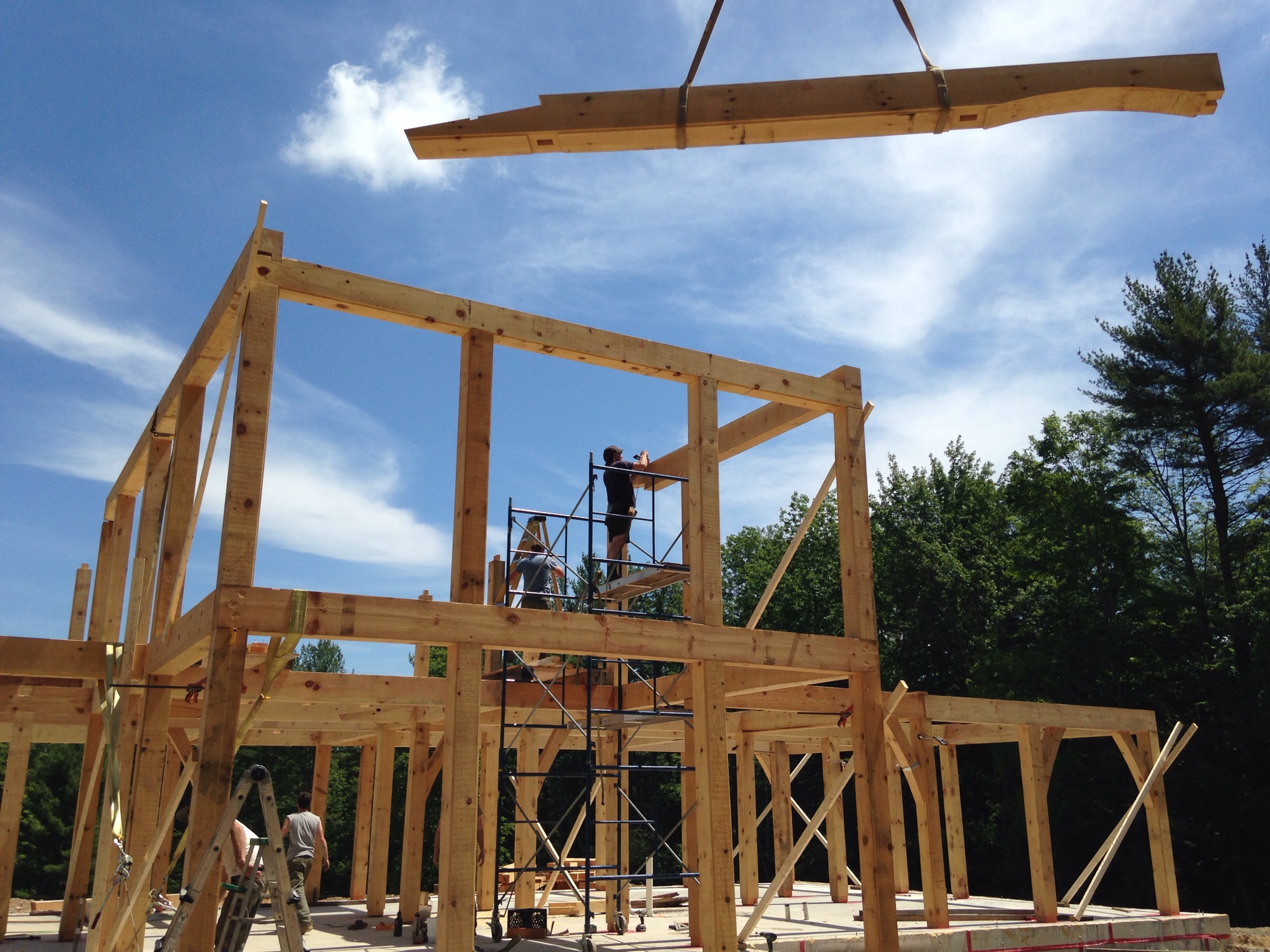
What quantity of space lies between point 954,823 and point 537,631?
12.6 metres

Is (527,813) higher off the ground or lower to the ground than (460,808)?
lower

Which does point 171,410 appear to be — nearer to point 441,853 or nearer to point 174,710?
point 174,710

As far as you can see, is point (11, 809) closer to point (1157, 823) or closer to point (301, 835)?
point (301, 835)

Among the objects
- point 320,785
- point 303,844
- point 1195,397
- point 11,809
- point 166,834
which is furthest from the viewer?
point 1195,397

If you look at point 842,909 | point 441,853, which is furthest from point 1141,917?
point 441,853

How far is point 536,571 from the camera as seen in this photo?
481 inches

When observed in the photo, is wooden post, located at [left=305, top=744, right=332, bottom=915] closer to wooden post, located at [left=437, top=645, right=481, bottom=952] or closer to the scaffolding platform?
the scaffolding platform

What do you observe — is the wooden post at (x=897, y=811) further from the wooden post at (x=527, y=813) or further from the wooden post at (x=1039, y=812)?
the wooden post at (x=527, y=813)

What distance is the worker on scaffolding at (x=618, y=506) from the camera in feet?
38.3

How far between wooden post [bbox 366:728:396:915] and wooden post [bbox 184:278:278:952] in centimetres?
690

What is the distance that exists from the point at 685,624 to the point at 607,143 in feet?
14.5

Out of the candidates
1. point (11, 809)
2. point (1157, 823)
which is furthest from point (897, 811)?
point (11, 809)

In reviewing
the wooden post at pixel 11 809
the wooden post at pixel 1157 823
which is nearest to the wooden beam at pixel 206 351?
the wooden post at pixel 11 809

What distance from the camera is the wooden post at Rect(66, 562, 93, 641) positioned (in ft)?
46.1
